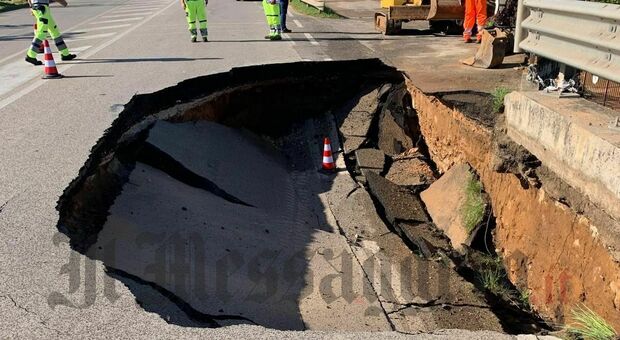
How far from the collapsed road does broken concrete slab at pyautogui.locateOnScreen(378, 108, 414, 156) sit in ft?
0.07

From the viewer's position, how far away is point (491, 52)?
813cm

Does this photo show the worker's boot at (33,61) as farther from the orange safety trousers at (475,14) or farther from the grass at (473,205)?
the orange safety trousers at (475,14)

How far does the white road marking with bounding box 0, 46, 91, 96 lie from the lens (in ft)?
27.5

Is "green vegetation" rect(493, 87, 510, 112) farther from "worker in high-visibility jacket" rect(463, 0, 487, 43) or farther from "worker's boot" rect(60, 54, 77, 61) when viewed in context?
"worker's boot" rect(60, 54, 77, 61)

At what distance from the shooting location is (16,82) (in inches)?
338

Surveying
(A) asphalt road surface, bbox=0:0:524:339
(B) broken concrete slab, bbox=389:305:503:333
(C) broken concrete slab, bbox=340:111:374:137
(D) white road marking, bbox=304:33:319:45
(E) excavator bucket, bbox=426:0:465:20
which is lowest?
(B) broken concrete slab, bbox=389:305:503:333

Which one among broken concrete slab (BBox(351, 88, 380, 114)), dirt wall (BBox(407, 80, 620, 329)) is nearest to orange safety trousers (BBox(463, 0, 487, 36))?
broken concrete slab (BBox(351, 88, 380, 114))

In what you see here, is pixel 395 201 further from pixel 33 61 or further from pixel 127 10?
pixel 127 10

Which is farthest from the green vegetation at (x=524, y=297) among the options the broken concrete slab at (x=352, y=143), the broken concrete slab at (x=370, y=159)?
the broken concrete slab at (x=352, y=143)

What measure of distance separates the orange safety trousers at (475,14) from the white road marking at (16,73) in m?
8.29

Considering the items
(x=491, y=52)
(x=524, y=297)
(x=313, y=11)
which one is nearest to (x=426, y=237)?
(x=524, y=297)

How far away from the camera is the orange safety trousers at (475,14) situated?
11.2 metres

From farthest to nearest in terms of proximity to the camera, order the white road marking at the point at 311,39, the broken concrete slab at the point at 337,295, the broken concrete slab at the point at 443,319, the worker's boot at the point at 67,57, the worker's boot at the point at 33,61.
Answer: the white road marking at the point at 311,39 < the worker's boot at the point at 67,57 < the worker's boot at the point at 33,61 < the broken concrete slab at the point at 443,319 < the broken concrete slab at the point at 337,295

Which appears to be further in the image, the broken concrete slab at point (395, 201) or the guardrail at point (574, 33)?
the broken concrete slab at point (395, 201)
